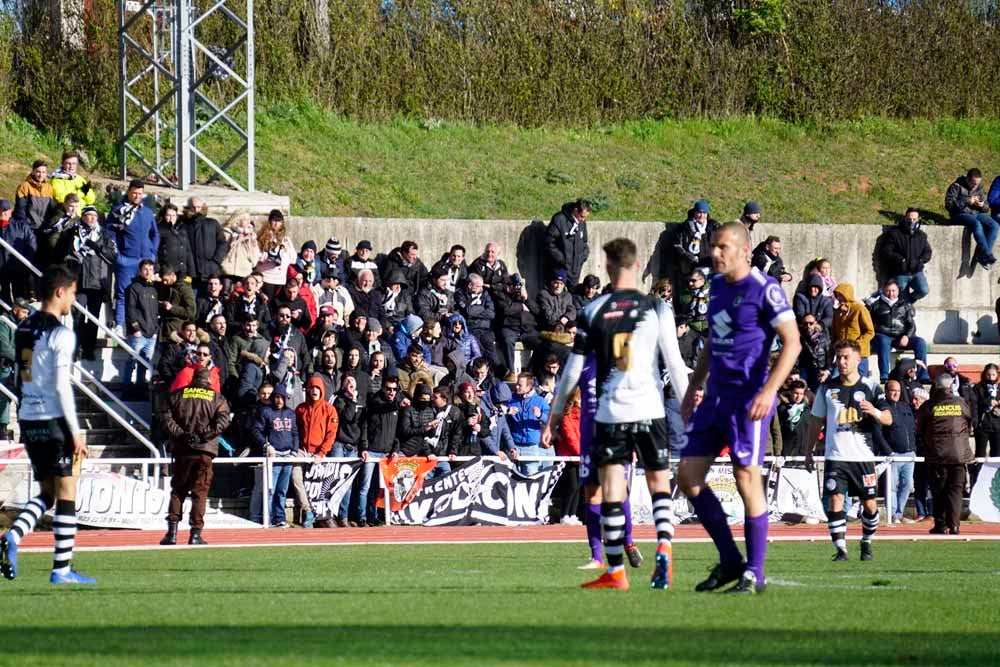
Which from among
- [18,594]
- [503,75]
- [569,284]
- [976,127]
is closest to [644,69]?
[503,75]

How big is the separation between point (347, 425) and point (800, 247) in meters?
10.9

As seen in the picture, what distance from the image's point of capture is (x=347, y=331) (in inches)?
909

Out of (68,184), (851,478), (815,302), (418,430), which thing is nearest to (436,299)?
(418,430)

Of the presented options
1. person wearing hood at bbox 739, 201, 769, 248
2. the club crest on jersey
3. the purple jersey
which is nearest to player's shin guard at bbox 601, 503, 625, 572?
the purple jersey

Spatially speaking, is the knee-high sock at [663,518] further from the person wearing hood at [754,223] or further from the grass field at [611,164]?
the grass field at [611,164]

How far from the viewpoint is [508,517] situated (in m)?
22.2

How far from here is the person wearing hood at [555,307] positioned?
81.9ft

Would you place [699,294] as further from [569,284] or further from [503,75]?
[503,75]

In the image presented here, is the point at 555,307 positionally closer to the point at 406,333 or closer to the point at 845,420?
the point at 406,333

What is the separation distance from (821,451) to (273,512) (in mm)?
8209

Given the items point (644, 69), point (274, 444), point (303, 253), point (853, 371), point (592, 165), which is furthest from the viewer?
point (644, 69)

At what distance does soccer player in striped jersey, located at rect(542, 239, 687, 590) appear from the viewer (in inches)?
401

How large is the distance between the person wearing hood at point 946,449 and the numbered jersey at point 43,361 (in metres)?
12.2

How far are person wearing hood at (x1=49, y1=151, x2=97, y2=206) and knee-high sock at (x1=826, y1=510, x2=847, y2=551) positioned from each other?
12566mm
